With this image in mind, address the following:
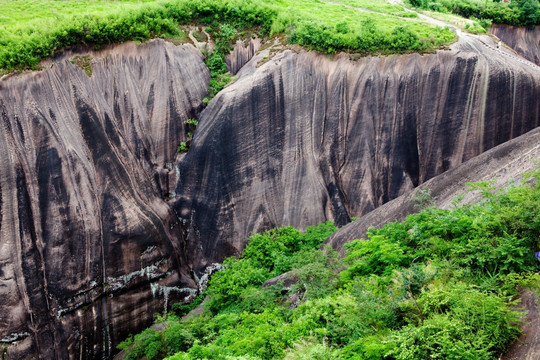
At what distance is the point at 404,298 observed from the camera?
9.53 meters

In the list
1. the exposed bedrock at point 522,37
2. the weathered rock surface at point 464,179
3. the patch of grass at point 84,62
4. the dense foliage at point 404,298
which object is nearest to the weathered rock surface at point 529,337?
the dense foliage at point 404,298

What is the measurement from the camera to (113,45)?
19.1m

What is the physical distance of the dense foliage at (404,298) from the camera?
8.17 metres

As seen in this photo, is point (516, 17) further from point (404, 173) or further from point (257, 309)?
point (257, 309)

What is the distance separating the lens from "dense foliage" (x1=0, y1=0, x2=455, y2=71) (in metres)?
17.2

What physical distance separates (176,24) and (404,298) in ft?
57.9

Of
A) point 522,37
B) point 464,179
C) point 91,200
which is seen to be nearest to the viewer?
point 464,179

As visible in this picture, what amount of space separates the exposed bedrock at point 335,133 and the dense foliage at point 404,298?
5.58 m

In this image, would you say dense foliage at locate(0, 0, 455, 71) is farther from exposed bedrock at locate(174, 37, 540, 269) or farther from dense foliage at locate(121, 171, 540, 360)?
dense foliage at locate(121, 171, 540, 360)

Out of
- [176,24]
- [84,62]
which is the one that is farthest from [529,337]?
[176,24]

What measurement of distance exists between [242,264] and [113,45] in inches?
457

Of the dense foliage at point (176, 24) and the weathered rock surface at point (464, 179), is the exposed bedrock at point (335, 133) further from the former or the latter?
the weathered rock surface at point (464, 179)

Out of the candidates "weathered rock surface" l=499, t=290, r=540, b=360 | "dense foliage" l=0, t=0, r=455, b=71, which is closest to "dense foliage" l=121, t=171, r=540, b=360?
"weathered rock surface" l=499, t=290, r=540, b=360

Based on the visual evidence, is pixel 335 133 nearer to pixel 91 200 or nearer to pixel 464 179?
pixel 464 179
